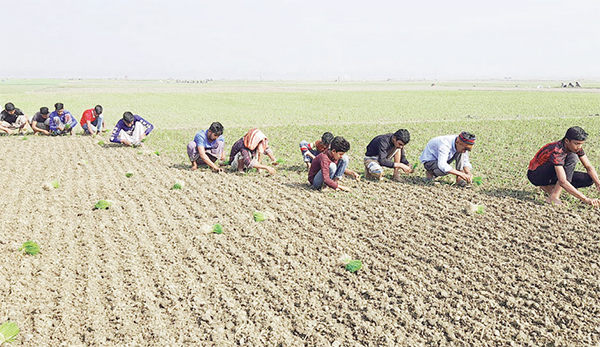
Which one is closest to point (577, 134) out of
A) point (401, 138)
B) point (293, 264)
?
point (401, 138)

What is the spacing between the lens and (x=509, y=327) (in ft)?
13.7

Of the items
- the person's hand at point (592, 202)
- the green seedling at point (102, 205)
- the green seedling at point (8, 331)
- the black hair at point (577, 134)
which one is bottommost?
the green seedling at point (8, 331)

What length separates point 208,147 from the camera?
10289 mm

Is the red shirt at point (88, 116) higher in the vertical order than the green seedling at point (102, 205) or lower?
higher

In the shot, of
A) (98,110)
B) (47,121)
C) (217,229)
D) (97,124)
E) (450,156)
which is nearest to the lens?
(217,229)

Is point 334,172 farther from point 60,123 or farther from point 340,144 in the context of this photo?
point 60,123

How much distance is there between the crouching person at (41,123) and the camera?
1573cm

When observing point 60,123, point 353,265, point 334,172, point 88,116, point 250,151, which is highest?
point 88,116

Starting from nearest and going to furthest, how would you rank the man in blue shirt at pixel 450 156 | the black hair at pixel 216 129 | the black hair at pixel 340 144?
the black hair at pixel 340 144 → the man in blue shirt at pixel 450 156 → the black hair at pixel 216 129

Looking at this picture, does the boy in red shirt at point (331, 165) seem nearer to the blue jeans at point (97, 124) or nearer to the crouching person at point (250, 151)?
the crouching person at point (250, 151)

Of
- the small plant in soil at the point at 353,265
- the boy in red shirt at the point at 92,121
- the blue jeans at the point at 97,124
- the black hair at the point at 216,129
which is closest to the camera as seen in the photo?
the small plant in soil at the point at 353,265

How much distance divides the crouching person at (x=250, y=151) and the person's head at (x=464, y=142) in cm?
403

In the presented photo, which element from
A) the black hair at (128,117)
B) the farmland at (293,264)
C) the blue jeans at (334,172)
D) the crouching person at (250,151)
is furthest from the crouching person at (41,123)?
the blue jeans at (334,172)

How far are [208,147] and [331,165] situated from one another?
11.2 ft
